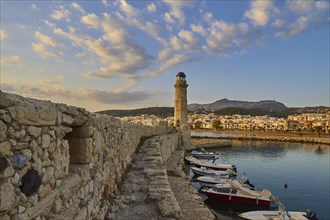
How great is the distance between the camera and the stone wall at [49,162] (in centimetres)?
221

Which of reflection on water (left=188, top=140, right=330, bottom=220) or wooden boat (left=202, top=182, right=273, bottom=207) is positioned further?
reflection on water (left=188, top=140, right=330, bottom=220)

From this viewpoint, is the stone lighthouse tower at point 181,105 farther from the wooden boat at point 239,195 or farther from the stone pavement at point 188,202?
the stone pavement at point 188,202

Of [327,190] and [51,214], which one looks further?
[327,190]

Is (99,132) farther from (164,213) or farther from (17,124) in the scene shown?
(17,124)

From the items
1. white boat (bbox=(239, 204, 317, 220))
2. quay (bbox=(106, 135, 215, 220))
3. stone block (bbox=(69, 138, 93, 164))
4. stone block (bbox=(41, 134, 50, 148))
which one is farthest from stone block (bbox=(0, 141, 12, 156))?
white boat (bbox=(239, 204, 317, 220))

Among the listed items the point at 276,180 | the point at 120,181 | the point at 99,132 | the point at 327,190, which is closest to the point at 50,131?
the point at 99,132

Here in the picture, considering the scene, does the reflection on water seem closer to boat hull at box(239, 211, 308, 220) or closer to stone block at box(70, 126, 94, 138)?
boat hull at box(239, 211, 308, 220)

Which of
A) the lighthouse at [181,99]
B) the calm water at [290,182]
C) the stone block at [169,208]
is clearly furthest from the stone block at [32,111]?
the lighthouse at [181,99]

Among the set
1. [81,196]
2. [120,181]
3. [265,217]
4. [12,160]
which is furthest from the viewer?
[265,217]

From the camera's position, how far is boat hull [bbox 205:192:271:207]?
57.8ft

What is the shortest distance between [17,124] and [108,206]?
2.97 metres


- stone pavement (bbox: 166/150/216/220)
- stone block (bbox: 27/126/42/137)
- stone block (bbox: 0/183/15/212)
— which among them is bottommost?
stone pavement (bbox: 166/150/216/220)

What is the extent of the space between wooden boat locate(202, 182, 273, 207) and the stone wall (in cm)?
1491

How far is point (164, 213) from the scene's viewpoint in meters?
4.92
